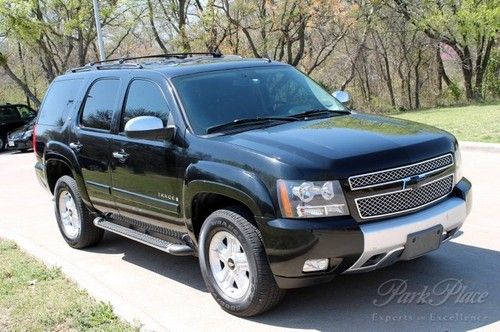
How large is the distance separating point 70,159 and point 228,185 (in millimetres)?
2793

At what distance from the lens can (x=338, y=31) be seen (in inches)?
1072

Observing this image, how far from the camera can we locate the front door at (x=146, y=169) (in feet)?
16.5

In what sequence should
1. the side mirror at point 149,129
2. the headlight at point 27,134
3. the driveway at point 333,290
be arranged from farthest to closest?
the headlight at point 27,134 < the side mirror at point 149,129 < the driveway at point 333,290

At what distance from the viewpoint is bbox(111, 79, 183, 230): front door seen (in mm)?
5016

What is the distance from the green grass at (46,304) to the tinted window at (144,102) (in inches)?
61.2

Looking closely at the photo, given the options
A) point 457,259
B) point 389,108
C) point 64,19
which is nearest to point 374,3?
point 389,108

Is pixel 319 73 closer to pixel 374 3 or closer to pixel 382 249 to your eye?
pixel 374 3

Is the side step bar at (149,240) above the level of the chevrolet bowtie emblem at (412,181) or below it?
below

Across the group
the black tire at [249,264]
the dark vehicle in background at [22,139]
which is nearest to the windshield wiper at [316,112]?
the black tire at [249,264]

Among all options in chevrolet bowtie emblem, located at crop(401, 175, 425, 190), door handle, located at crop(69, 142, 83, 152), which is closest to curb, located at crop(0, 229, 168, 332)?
door handle, located at crop(69, 142, 83, 152)

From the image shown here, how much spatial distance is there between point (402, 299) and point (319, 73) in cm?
2675

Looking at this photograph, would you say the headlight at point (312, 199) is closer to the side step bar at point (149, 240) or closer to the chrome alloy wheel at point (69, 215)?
the side step bar at point (149, 240)

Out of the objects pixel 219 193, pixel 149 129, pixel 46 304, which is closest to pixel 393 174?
pixel 219 193

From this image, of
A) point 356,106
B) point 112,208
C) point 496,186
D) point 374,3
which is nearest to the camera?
point 112,208
